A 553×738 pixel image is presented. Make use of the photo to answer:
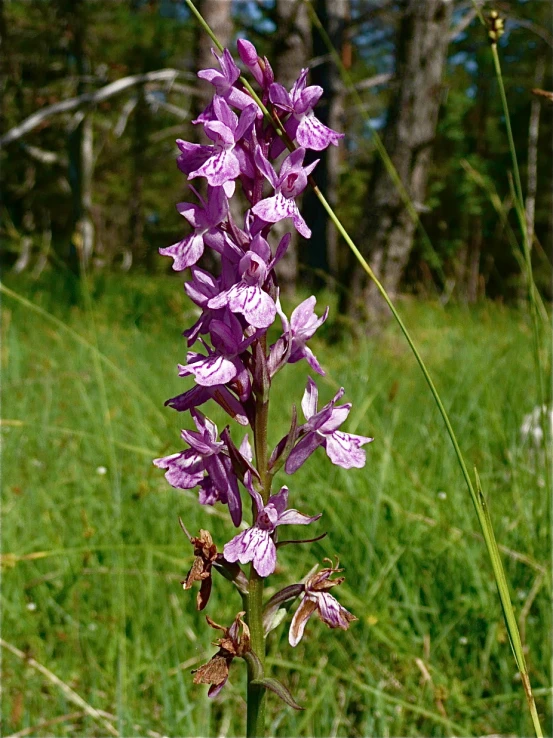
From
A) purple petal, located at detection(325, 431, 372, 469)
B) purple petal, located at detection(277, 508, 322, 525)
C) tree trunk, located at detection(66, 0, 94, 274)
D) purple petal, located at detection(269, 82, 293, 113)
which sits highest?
purple petal, located at detection(269, 82, 293, 113)

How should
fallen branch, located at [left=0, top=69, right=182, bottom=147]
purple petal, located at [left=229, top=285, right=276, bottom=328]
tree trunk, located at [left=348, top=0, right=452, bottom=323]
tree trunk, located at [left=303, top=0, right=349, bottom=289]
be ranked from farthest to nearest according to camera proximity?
1. tree trunk, located at [left=303, top=0, right=349, bottom=289]
2. fallen branch, located at [left=0, top=69, right=182, bottom=147]
3. tree trunk, located at [left=348, top=0, right=452, bottom=323]
4. purple petal, located at [left=229, top=285, right=276, bottom=328]

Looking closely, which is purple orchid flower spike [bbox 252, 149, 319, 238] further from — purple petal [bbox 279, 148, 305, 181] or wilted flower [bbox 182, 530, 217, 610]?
wilted flower [bbox 182, 530, 217, 610]

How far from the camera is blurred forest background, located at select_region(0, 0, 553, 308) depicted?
17.9 ft

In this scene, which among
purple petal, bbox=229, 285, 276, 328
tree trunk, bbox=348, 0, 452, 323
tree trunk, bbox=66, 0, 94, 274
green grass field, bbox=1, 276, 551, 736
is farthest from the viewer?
tree trunk, bbox=66, 0, 94, 274

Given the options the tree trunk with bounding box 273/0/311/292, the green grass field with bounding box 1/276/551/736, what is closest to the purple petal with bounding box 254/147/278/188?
the green grass field with bounding box 1/276/551/736

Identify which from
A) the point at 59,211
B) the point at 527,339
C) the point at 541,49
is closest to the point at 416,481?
the point at 527,339

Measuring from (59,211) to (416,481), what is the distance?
26.5 metres

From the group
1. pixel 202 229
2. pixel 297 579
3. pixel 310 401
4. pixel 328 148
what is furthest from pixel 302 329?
pixel 328 148

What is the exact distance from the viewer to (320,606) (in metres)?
0.97

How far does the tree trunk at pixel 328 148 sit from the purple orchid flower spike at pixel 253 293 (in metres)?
7.57

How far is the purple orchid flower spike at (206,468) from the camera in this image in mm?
967

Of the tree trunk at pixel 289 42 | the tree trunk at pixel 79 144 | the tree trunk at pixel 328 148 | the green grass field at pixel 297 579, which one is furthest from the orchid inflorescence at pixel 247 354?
the tree trunk at pixel 79 144

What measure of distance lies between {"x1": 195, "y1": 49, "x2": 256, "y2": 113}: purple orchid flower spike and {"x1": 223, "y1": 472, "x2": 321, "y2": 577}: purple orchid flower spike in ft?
1.77

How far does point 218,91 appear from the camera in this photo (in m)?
1.03
